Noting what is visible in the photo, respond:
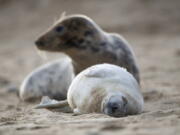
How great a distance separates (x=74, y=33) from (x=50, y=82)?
3.27 feet

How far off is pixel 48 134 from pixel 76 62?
3651 millimetres

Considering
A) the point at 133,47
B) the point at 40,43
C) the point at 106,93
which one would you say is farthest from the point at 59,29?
the point at 133,47

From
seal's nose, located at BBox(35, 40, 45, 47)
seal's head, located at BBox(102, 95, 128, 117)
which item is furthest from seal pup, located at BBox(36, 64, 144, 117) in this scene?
seal's nose, located at BBox(35, 40, 45, 47)

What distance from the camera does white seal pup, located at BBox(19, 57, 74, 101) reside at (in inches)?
312

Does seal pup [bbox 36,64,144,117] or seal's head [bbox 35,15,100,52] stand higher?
seal's head [bbox 35,15,100,52]

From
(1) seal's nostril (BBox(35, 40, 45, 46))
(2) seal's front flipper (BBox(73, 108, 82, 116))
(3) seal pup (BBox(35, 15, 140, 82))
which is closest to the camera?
(2) seal's front flipper (BBox(73, 108, 82, 116))

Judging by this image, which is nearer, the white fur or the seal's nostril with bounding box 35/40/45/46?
the white fur

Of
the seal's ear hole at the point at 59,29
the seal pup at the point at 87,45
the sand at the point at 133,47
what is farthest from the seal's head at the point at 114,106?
the seal's ear hole at the point at 59,29

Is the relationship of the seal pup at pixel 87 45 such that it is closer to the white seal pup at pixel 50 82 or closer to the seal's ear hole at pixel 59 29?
the seal's ear hole at pixel 59 29

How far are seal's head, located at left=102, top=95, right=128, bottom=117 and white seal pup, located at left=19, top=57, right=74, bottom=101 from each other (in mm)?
2828

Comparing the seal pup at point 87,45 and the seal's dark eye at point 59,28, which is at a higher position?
the seal's dark eye at point 59,28

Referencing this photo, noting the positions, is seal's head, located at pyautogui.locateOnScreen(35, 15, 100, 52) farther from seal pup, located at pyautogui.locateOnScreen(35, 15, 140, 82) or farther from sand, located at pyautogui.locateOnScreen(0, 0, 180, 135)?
sand, located at pyautogui.locateOnScreen(0, 0, 180, 135)

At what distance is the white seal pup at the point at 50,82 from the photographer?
7930mm

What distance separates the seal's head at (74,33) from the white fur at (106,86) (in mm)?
1834
